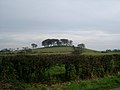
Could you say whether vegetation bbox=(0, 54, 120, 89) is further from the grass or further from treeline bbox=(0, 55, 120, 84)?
the grass

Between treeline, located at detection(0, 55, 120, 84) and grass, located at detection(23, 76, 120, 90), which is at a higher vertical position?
treeline, located at detection(0, 55, 120, 84)

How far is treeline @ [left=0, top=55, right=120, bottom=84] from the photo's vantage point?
50.8ft

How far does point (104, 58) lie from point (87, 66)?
7.23ft

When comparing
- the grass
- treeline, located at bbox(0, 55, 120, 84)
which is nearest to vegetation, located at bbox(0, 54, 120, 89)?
treeline, located at bbox(0, 55, 120, 84)

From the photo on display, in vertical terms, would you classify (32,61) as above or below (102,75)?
above

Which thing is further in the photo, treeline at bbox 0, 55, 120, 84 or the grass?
treeline at bbox 0, 55, 120, 84

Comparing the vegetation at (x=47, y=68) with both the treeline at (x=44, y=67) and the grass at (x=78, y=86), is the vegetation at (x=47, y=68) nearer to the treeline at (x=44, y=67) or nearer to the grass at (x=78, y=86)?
the treeline at (x=44, y=67)

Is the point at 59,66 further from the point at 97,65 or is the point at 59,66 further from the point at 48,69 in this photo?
the point at 97,65

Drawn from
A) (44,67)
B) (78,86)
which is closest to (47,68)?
(44,67)

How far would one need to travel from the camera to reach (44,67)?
16234 millimetres

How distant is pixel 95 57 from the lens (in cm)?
1952

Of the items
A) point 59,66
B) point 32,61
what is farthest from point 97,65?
point 32,61

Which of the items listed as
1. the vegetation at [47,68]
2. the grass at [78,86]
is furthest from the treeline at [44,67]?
the grass at [78,86]

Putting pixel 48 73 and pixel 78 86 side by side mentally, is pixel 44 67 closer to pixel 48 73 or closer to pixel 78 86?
pixel 48 73
